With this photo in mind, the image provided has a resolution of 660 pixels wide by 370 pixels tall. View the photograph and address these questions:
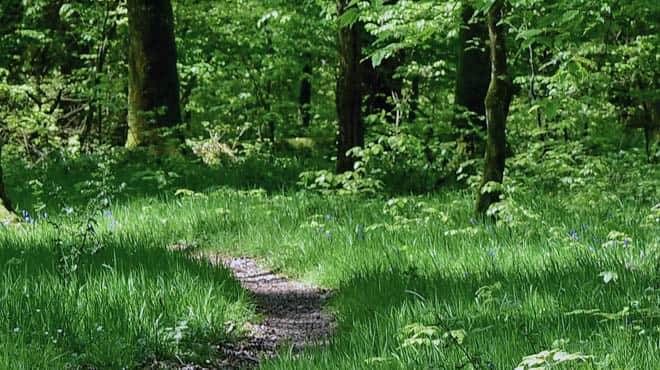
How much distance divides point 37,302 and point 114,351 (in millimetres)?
670

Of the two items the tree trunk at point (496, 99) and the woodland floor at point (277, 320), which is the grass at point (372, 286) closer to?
the woodland floor at point (277, 320)

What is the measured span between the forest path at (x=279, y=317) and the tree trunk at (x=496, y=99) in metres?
2.00

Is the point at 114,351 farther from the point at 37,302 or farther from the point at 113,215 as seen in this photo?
the point at 113,215

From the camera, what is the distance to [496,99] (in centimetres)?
650

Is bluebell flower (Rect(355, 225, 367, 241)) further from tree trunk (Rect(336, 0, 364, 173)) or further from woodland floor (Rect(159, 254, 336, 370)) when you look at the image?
tree trunk (Rect(336, 0, 364, 173))

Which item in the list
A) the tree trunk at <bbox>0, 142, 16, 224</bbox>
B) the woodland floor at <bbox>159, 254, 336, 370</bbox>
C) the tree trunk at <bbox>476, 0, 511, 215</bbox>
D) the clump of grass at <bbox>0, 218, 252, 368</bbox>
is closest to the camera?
the clump of grass at <bbox>0, 218, 252, 368</bbox>

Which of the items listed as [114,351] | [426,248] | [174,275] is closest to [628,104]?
[426,248]

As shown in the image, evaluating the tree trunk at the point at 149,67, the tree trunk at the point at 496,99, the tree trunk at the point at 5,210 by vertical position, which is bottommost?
the tree trunk at the point at 5,210

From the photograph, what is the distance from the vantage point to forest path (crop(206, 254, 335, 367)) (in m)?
4.12

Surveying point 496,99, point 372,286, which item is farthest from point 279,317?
point 496,99

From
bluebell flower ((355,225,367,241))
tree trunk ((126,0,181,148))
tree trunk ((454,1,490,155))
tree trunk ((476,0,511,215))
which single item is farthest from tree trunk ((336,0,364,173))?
tree trunk ((126,0,181,148))

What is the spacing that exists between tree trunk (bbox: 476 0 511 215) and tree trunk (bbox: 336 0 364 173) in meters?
2.72

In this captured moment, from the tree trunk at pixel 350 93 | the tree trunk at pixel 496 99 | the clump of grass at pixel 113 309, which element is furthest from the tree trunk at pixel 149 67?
the clump of grass at pixel 113 309

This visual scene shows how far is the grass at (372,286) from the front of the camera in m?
3.23
